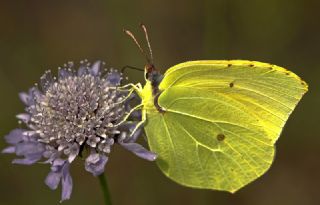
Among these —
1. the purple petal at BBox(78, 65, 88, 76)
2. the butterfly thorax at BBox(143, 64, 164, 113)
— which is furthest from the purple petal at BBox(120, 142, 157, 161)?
the purple petal at BBox(78, 65, 88, 76)

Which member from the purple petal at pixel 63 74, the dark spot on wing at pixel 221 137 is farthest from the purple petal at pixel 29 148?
the dark spot on wing at pixel 221 137

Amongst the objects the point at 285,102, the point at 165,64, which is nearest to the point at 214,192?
the point at 285,102

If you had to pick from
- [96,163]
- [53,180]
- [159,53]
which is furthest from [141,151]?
[159,53]

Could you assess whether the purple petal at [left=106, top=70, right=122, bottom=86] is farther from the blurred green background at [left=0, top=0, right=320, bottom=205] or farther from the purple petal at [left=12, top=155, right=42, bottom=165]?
the blurred green background at [left=0, top=0, right=320, bottom=205]

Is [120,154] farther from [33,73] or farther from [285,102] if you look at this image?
[285,102]

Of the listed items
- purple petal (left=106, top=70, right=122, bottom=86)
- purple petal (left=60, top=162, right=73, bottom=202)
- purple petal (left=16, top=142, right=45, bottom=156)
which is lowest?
purple petal (left=60, top=162, right=73, bottom=202)

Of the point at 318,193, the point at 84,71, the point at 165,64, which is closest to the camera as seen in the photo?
the point at 84,71

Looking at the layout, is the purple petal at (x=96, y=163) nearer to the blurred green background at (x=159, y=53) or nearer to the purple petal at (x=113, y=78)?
the purple petal at (x=113, y=78)

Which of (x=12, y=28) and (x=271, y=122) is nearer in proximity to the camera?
(x=271, y=122)
